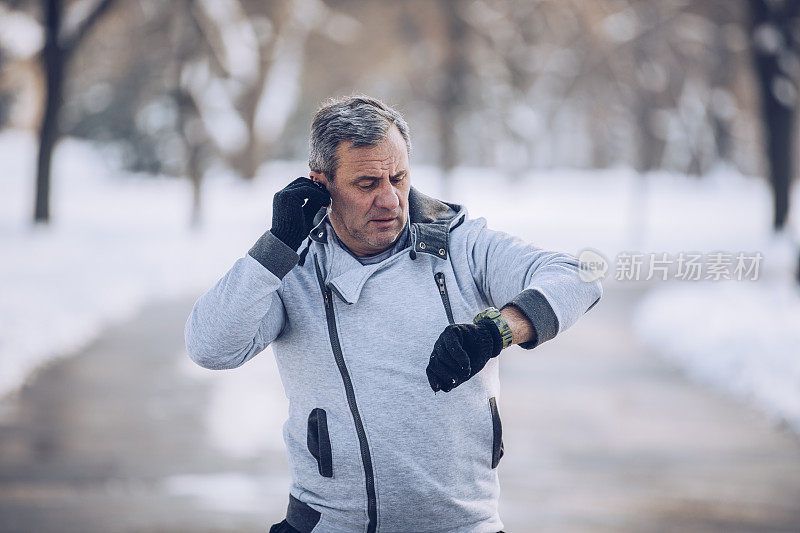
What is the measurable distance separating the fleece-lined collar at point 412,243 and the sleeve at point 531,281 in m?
0.10

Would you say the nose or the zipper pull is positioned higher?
the nose

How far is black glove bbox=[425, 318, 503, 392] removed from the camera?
2305 mm

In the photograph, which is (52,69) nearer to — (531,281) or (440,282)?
(440,282)

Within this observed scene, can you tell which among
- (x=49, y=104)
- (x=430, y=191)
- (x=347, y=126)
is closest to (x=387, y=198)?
(x=347, y=126)

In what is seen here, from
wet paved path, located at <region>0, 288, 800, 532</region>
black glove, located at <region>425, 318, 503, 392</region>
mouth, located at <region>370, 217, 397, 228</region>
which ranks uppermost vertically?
mouth, located at <region>370, 217, 397, 228</region>

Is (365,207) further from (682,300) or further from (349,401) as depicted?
(682,300)

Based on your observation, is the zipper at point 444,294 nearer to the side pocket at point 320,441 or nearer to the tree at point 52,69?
the side pocket at point 320,441

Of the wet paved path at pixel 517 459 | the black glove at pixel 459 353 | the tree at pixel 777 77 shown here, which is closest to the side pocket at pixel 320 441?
the black glove at pixel 459 353

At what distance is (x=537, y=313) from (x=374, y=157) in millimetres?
640

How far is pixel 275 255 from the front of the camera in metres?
2.51

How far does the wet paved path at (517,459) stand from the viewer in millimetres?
5156

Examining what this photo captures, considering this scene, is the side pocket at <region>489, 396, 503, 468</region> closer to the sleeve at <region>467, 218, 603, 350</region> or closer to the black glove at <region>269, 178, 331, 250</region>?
the sleeve at <region>467, 218, 603, 350</region>

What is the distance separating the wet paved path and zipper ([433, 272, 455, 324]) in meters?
2.74

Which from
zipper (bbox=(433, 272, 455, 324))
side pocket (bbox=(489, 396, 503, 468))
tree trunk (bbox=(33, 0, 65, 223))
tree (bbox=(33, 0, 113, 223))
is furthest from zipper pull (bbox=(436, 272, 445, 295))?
tree trunk (bbox=(33, 0, 65, 223))
